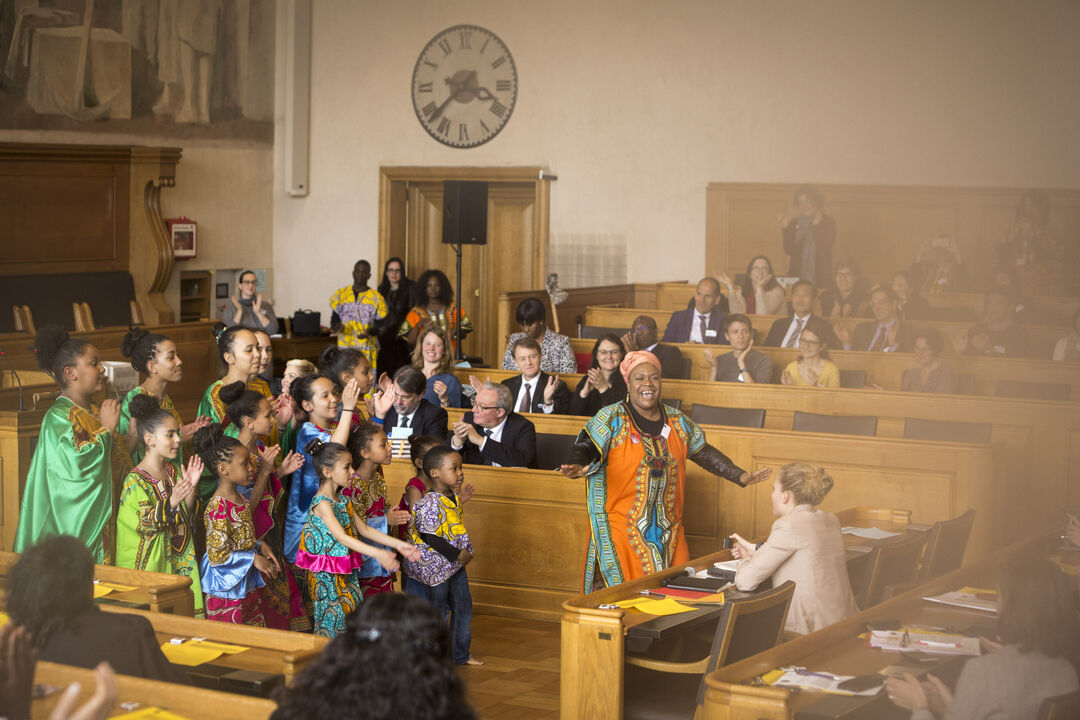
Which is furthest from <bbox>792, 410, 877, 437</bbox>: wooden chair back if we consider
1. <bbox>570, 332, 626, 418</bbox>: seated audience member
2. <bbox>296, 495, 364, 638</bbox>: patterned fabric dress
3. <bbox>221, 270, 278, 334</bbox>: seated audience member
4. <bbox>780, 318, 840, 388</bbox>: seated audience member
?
<bbox>221, 270, 278, 334</bbox>: seated audience member

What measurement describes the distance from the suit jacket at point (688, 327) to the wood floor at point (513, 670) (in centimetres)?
321

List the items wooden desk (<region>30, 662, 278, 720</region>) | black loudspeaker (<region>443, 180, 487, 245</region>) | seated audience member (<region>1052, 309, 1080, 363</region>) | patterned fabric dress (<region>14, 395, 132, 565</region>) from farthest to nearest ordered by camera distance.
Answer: black loudspeaker (<region>443, 180, 487, 245</region>)
seated audience member (<region>1052, 309, 1080, 363</region>)
patterned fabric dress (<region>14, 395, 132, 565</region>)
wooden desk (<region>30, 662, 278, 720</region>)

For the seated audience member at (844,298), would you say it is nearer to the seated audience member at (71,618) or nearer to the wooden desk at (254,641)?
the wooden desk at (254,641)

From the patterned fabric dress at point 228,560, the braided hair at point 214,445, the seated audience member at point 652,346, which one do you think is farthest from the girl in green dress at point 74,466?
the seated audience member at point 652,346

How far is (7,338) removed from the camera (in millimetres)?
8758

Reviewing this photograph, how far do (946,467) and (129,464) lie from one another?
361 cm

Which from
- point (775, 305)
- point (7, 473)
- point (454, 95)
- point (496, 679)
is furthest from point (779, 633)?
point (454, 95)

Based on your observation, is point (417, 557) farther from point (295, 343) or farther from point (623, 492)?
point (295, 343)

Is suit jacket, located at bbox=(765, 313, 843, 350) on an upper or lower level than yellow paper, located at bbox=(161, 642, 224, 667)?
upper

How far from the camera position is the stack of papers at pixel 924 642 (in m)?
3.55

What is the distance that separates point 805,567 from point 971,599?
609 mm

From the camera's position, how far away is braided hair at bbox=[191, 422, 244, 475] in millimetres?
4391

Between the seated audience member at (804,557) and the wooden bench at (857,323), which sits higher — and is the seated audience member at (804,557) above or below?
below

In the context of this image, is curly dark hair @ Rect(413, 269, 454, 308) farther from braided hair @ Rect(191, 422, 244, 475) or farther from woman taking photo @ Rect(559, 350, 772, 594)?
braided hair @ Rect(191, 422, 244, 475)
